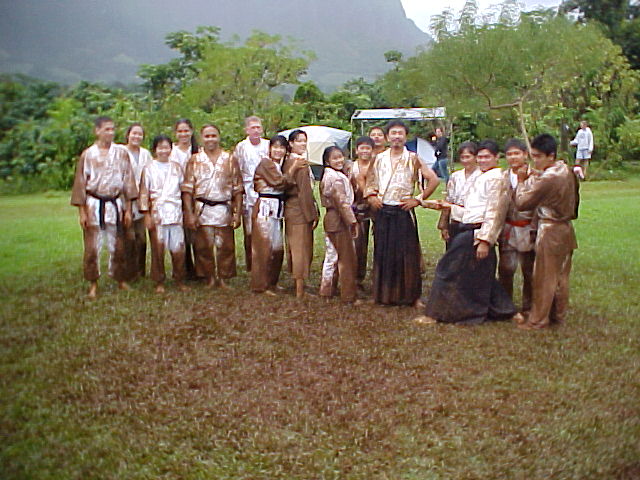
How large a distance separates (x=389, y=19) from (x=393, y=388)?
2875 millimetres

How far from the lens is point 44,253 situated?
5352mm

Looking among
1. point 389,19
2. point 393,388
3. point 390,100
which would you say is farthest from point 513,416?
point 390,100

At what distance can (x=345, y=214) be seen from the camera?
19.9ft

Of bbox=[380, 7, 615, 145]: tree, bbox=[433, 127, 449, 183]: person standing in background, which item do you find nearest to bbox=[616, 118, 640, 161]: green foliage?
bbox=[433, 127, 449, 183]: person standing in background

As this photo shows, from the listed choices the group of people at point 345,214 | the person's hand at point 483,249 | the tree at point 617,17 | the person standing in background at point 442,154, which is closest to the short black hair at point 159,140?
the group of people at point 345,214

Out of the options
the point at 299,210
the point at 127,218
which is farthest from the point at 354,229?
the point at 127,218

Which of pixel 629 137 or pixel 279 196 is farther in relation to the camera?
pixel 629 137

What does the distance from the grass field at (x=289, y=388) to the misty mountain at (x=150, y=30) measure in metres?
0.65

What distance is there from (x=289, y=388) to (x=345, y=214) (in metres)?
2.29

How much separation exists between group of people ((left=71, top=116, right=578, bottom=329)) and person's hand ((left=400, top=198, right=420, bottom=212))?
0.01 metres

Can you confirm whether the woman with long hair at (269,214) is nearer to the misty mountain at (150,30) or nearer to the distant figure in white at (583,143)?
the misty mountain at (150,30)

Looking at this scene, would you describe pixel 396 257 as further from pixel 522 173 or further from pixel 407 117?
pixel 407 117

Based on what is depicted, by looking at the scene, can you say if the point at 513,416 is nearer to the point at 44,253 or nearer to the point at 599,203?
the point at 44,253

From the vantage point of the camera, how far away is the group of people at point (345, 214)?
5.29 meters
